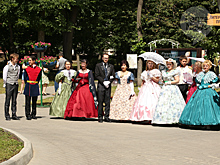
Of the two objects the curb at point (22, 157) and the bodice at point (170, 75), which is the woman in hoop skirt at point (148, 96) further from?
the curb at point (22, 157)

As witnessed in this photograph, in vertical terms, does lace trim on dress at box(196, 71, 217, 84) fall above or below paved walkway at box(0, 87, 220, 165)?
above

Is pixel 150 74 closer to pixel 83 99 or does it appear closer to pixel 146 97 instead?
pixel 146 97

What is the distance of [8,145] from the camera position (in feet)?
26.8

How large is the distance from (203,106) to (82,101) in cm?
352

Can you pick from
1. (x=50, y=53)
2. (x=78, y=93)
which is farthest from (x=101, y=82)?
(x=50, y=53)

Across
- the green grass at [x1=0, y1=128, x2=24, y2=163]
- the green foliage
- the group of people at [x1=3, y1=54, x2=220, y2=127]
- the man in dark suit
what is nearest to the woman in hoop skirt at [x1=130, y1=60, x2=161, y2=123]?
the group of people at [x1=3, y1=54, x2=220, y2=127]

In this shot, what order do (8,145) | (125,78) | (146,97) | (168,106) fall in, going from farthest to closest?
(125,78), (146,97), (168,106), (8,145)

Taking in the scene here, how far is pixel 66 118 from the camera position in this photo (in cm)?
1356

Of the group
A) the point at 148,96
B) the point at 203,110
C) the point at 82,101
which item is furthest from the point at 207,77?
the point at 82,101

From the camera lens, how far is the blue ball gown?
1102 cm

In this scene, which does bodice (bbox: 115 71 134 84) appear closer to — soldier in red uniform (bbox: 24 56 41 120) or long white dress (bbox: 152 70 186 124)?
long white dress (bbox: 152 70 186 124)

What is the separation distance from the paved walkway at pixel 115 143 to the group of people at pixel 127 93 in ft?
1.33

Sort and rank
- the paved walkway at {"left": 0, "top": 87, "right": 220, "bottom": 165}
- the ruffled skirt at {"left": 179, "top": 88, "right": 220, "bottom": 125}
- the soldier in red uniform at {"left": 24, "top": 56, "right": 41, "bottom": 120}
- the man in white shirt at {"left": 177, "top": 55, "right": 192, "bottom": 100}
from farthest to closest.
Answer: the man in white shirt at {"left": 177, "top": 55, "right": 192, "bottom": 100} → the soldier in red uniform at {"left": 24, "top": 56, "right": 41, "bottom": 120} → the ruffled skirt at {"left": 179, "top": 88, "right": 220, "bottom": 125} → the paved walkway at {"left": 0, "top": 87, "right": 220, "bottom": 165}

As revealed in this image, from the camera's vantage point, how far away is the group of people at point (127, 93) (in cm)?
1147
